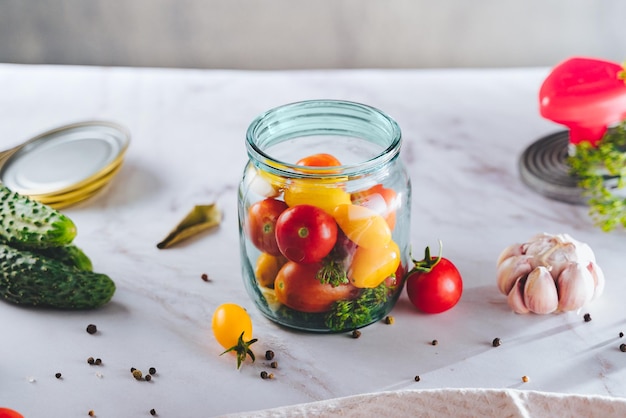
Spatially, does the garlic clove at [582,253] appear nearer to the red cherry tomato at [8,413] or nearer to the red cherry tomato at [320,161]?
the red cherry tomato at [320,161]

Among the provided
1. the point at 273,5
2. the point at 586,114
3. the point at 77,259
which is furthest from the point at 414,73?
the point at 77,259

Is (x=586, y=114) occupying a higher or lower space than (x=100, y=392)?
higher

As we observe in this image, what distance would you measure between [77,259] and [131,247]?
118mm

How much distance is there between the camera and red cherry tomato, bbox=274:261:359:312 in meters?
1.00

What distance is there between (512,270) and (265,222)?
0.34 m

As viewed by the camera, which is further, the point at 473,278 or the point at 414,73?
the point at 414,73

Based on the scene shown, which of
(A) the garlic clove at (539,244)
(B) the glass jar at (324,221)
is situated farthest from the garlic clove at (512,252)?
(B) the glass jar at (324,221)

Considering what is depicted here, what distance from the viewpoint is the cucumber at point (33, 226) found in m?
1.09

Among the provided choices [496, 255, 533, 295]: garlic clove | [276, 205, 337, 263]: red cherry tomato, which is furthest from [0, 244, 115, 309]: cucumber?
[496, 255, 533, 295]: garlic clove

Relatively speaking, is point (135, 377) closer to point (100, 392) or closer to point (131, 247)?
point (100, 392)

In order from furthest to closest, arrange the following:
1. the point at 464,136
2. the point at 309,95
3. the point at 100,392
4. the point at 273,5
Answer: the point at 273,5 → the point at 309,95 → the point at 464,136 → the point at 100,392

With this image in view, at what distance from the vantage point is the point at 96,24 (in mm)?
1942

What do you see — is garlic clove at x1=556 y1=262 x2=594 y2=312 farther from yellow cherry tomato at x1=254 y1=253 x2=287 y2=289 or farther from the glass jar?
yellow cherry tomato at x1=254 y1=253 x2=287 y2=289

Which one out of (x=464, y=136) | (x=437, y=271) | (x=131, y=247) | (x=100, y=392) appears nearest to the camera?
(x=100, y=392)
